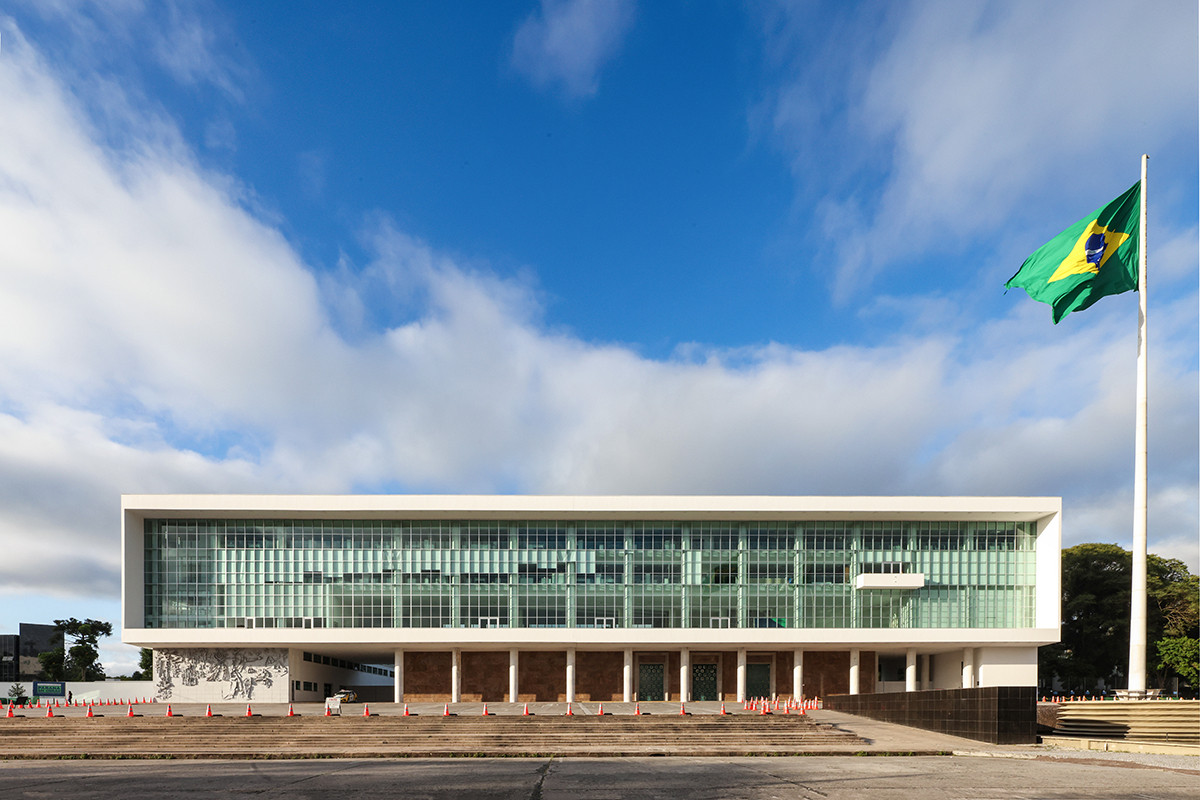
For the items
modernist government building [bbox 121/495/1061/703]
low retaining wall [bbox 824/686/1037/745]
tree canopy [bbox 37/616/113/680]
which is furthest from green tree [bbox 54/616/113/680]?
low retaining wall [bbox 824/686/1037/745]

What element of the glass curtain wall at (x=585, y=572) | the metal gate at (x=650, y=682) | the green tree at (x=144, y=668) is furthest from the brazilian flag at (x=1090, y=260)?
the green tree at (x=144, y=668)

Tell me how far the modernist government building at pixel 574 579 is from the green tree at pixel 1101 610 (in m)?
16.4

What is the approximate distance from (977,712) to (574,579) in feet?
79.1

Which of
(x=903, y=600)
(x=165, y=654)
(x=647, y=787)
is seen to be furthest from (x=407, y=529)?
(x=647, y=787)

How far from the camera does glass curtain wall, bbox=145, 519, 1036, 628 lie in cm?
4550

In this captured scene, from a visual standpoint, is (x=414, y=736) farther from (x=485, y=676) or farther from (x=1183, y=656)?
(x=1183, y=656)

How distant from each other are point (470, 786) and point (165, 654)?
36664 mm

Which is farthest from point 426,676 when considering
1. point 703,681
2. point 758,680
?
point 758,680

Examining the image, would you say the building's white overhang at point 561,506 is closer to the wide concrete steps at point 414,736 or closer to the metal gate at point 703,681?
the metal gate at point 703,681

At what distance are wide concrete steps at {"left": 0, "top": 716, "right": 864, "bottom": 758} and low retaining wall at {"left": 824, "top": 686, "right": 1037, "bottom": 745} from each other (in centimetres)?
375

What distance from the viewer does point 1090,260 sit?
2852 centimetres

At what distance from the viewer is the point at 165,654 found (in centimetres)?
4575

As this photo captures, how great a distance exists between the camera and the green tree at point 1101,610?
56.8 meters

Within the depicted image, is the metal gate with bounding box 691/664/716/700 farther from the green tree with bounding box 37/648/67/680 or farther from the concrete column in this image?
the green tree with bounding box 37/648/67/680
